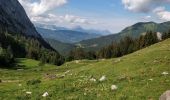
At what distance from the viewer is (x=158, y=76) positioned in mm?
33312

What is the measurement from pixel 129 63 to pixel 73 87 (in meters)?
16.9

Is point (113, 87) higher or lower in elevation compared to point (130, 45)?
lower

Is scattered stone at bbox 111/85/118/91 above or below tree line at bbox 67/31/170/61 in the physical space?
below

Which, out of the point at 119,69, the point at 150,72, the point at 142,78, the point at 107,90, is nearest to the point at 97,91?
the point at 107,90

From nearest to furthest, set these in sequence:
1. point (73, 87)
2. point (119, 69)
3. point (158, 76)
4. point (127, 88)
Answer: point (127, 88)
point (73, 87)
point (158, 76)
point (119, 69)

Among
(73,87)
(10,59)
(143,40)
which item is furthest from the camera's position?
(143,40)

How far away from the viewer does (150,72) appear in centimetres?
3622

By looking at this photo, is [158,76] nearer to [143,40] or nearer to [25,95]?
[25,95]

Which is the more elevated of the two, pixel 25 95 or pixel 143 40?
pixel 143 40

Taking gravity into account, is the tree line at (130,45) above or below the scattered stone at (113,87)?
above

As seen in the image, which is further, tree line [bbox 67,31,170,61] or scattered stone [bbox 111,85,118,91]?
tree line [bbox 67,31,170,61]

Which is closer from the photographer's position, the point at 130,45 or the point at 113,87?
the point at 113,87

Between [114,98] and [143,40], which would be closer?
[114,98]

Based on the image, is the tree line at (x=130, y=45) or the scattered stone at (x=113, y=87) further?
the tree line at (x=130, y=45)
